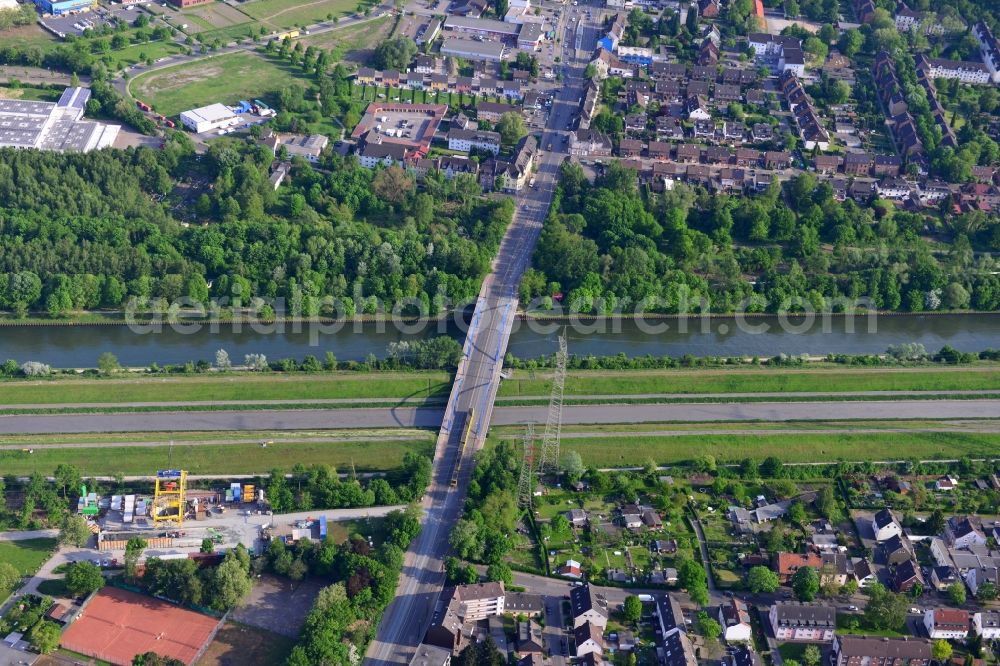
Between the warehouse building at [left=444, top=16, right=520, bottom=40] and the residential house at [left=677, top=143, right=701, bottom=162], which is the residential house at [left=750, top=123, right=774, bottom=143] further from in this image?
the warehouse building at [left=444, top=16, right=520, bottom=40]

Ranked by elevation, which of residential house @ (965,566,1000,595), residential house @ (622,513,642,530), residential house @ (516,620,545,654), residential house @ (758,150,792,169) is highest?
residential house @ (758,150,792,169)

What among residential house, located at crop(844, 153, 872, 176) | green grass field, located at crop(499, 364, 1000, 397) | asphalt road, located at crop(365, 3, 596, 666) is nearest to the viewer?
asphalt road, located at crop(365, 3, 596, 666)

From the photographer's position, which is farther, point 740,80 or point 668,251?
point 740,80

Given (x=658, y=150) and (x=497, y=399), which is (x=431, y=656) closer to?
(x=497, y=399)

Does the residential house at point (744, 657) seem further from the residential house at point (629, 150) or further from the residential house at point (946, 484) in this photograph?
the residential house at point (629, 150)

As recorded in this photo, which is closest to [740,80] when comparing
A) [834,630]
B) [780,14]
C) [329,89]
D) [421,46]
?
[780,14]

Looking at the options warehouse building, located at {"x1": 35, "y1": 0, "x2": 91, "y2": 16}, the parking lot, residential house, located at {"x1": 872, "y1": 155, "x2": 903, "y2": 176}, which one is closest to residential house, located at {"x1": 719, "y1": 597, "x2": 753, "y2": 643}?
residential house, located at {"x1": 872, "y1": 155, "x2": 903, "y2": 176}

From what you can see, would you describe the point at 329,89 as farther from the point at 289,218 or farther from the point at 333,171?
the point at 289,218
